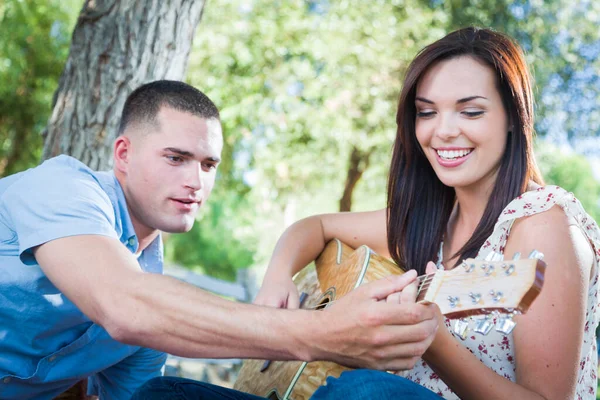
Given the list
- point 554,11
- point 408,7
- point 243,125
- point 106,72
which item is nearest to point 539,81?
point 554,11

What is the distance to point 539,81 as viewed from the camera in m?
11.5

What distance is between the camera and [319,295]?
290 centimetres

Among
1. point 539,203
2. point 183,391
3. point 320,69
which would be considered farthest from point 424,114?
point 320,69

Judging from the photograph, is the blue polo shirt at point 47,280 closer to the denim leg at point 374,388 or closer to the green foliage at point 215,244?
the denim leg at point 374,388

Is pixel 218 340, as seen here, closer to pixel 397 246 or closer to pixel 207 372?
pixel 397 246

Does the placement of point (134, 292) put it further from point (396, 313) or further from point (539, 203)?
point (539, 203)

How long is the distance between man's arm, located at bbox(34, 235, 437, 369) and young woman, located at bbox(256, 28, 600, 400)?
0.33ft

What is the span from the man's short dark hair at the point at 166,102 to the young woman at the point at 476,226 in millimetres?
729

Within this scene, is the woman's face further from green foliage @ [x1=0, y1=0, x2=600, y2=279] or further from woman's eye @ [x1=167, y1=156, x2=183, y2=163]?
green foliage @ [x1=0, y1=0, x2=600, y2=279]

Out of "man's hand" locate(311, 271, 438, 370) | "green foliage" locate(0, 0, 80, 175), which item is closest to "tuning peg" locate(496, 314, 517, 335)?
"man's hand" locate(311, 271, 438, 370)

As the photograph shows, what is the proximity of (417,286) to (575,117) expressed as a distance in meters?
12.0

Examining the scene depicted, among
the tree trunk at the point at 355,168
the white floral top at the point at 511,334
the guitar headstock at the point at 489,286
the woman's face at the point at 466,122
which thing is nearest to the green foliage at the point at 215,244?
the tree trunk at the point at 355,168

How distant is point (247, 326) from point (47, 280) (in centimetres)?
94

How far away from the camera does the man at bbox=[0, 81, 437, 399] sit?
6.05 ft
